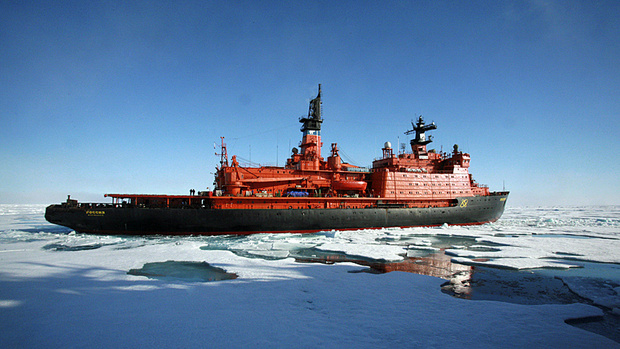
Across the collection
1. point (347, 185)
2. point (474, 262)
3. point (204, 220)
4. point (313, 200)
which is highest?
point (347, 185)

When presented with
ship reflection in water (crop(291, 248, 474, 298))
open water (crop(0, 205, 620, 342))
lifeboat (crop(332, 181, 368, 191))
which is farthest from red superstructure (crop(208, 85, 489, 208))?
ship reflection in water (crop(291, 248, 474, 298))

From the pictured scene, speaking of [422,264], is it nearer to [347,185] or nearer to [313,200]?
[313,200]

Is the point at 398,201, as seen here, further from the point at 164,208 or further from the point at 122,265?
the point at 122,265

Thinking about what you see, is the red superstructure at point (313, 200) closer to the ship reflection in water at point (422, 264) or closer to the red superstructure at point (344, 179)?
the red superstructure at point (344, 179)

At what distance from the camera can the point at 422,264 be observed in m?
12.6

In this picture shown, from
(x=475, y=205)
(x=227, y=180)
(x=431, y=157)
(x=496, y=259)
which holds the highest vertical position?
(x=431, y=157)

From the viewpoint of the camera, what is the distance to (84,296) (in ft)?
25.6

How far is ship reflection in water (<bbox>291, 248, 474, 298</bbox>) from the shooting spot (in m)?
9.60

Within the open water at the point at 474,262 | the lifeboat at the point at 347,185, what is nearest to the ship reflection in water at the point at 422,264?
the open water at the point at 474,262

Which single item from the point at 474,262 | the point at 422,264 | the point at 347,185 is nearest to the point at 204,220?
the point at 347,185

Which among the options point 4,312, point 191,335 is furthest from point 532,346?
point 4,312

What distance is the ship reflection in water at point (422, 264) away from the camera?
9.60 meters

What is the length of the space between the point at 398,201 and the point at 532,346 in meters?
22.5

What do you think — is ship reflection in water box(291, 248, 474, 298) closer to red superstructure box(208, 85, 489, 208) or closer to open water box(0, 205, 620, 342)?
open water box(0, 205, 620, 342)
